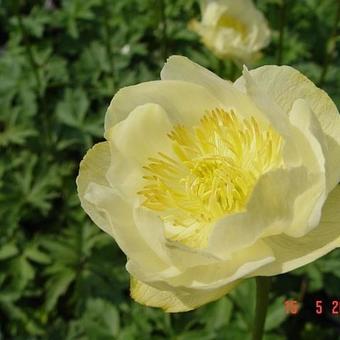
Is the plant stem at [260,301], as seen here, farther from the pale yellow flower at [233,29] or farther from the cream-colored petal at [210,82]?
the pale yellow flower at [233,29]

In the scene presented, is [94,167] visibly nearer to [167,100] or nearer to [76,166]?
[167,100]

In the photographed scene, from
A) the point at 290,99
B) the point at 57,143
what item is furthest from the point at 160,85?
the point at 57,143

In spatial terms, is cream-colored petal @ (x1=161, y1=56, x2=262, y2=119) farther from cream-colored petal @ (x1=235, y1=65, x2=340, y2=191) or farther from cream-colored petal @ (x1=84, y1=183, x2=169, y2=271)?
cream-colored petal @ (x1=84, y1=183, x2=169, y2=271)

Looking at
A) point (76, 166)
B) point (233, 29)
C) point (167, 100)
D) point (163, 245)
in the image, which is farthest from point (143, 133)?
point (76, 166)

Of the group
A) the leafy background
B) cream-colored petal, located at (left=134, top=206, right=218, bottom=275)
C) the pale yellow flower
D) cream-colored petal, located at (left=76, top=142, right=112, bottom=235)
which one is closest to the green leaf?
the leafy background

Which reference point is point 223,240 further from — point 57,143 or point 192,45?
point 192,45

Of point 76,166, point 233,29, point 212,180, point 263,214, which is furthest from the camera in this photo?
point 76,166
